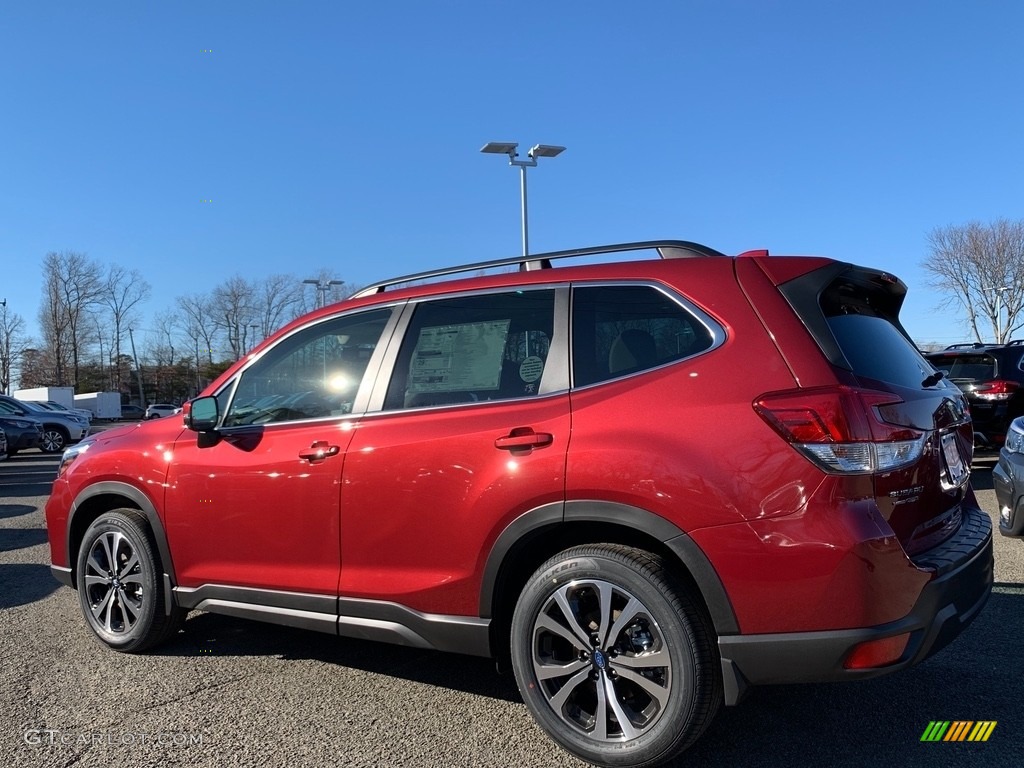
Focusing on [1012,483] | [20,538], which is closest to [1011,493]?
[1012,483]

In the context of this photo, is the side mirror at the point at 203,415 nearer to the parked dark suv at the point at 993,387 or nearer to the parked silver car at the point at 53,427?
the parked dark suv at the point at 993,387

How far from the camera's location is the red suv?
7.95 ft

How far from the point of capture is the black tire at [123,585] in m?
4.00

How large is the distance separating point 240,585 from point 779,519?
2521mm

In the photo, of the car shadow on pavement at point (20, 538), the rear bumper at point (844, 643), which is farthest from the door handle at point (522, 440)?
the car shadow on pavement at point (20, 538)

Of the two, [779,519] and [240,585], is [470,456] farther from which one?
[240,585]

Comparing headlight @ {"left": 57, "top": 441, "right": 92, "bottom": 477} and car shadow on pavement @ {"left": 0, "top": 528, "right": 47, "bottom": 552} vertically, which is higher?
headlight @ {"left": 57, "top": 441, "right": 92, "bottom": 477}

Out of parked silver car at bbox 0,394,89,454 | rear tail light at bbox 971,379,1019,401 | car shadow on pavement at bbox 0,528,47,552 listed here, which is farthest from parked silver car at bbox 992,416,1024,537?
parked silver car at bbox 0,394,89,454

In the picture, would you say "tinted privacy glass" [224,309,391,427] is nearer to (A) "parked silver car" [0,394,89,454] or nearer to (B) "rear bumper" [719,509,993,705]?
(B) "rear bumper" [719,509,993,705]

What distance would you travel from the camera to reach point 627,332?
2908 millimetres

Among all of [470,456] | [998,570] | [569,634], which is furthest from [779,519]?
[998,570]

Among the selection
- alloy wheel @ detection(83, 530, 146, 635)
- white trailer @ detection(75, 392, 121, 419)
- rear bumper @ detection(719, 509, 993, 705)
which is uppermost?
rear bumper @ detection(719, 509, 993, 705)

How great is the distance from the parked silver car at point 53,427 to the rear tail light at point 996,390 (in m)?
20.3

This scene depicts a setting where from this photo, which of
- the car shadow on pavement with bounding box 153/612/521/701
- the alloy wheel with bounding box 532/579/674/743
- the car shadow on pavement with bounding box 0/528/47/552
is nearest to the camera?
the alloy wheel with bounding box 532/579/674/743
